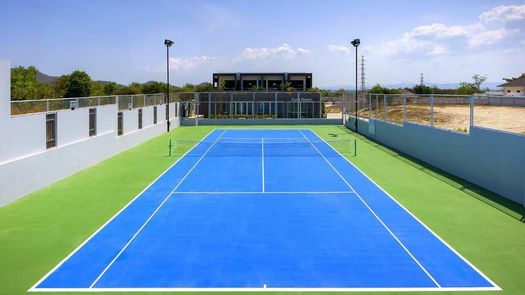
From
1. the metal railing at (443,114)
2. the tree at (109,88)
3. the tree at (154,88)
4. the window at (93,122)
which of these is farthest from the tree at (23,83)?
the window at (93,122)

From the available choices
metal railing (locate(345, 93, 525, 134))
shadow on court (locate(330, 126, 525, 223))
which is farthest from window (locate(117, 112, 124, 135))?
metal railing (locate(345, 93, 525, 134))

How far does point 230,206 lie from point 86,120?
1161 cm

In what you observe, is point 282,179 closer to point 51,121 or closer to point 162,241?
point 162,241

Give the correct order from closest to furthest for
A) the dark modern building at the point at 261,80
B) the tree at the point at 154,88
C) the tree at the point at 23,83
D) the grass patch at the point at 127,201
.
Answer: the grass patch at the point at 127,201 → the tree at the point at 23,83 → the dark modern building at the point at 261,80 → the tree at the point at 154,88

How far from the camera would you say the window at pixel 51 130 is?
57.9ft

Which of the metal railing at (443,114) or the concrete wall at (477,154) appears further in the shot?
the metal railing at (443,114)

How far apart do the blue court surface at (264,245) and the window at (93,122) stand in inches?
312

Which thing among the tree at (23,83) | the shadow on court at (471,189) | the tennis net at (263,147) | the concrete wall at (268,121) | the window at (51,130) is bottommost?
the shadow on court at (471,189)

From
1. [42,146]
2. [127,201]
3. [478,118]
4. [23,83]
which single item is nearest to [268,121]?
[478,118]

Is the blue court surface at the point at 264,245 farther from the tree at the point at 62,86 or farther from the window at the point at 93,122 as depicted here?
the tree at the point at 62,86

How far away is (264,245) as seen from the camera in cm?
998

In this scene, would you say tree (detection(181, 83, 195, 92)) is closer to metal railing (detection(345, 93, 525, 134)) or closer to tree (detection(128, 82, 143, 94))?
tree (detection(128, 82, 143, 94))

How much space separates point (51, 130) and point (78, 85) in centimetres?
8525

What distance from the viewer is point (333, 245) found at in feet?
32.8
